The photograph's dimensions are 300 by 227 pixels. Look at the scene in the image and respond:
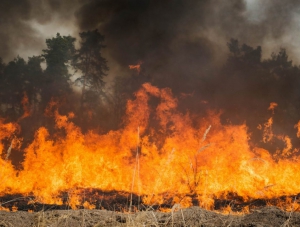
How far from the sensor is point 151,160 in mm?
12711

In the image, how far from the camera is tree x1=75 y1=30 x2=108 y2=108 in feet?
69.1

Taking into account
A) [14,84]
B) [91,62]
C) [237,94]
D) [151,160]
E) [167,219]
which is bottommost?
[167,219]

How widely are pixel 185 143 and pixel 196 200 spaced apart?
11.8 ft

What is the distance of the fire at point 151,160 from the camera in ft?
35.8

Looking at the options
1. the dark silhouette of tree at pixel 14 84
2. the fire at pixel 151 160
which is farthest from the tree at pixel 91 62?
the fire at pixel 151 160

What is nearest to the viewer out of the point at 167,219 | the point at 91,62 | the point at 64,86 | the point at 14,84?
the point at 167,219

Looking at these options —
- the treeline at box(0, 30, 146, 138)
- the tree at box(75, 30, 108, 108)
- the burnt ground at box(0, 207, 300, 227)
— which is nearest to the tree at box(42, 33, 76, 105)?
the treeline at box(0, 30, 146, 138)

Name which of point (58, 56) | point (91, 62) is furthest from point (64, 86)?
point (58, 56)

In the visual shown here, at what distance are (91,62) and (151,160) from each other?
47.6 ft

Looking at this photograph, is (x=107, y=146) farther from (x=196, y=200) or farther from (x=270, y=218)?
(x=270, y=218)

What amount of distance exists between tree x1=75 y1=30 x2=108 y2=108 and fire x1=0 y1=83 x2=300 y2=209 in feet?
25.1

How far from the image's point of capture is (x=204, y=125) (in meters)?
13.9

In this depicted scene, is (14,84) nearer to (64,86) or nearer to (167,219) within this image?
(64,86)

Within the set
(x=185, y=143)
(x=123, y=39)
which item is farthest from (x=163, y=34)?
(x=185, y=143)
